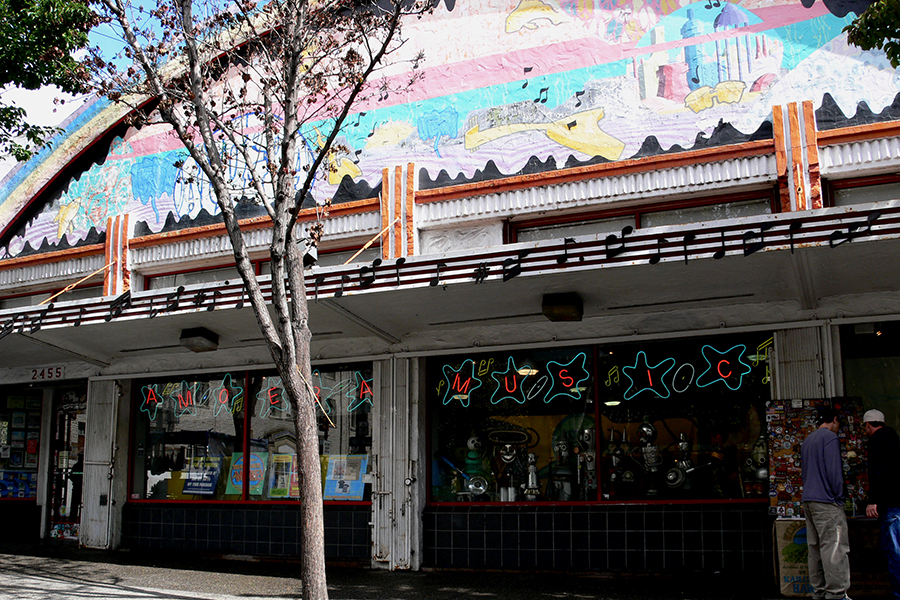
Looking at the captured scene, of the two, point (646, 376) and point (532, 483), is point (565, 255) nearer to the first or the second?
point (646, 376)

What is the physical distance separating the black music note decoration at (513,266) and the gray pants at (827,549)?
358cm

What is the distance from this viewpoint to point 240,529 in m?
12.3

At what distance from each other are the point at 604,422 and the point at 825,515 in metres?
3.16

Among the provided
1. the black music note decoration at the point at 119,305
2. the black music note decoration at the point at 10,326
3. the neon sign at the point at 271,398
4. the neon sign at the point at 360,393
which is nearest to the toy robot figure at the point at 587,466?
the neon sign at the point at 360,393

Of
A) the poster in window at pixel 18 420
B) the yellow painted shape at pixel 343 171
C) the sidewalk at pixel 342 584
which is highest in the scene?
the yellow painted shape at pixel 343 171

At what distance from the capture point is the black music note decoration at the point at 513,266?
861cm

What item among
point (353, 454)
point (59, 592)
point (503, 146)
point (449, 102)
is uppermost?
point (449, 102)

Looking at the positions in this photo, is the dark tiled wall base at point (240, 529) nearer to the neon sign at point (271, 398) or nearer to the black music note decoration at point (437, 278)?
the neon sign at point (271, 398)

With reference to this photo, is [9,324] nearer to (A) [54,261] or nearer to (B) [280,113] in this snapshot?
(A) [54,261]

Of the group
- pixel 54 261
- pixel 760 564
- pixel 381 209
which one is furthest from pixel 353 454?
pixel 54 261

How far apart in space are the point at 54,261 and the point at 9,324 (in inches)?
110

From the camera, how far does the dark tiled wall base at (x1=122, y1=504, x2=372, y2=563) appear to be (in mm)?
11414

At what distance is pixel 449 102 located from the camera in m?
11.5

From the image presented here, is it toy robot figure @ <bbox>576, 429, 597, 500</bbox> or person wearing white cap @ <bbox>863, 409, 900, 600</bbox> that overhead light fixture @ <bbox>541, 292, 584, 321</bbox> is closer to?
toy robot figure @ <bbox>576, 429, 597, 500</bbox>
